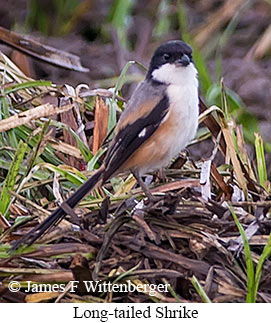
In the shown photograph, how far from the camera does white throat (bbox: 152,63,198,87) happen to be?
336 cm

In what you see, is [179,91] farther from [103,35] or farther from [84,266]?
[103,35]

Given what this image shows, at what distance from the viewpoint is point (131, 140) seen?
3.29 metres

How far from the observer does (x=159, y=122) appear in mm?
3301

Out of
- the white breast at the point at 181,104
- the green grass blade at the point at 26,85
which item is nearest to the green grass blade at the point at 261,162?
the white breast at the point at 181,104

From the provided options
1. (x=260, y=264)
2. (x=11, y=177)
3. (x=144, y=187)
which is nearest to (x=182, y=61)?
(x=144, y=187)

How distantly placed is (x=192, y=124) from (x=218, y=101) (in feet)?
7.00

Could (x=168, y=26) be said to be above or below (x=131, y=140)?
above

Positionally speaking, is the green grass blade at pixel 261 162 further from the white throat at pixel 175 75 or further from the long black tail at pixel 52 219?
the long black tail at pixel 52 219

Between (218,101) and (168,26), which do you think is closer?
(218,101)

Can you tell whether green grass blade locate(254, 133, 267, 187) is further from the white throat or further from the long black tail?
the long black tail

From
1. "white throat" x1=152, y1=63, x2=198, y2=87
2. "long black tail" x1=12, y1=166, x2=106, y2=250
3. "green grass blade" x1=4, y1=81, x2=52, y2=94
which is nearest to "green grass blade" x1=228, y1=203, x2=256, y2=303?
"long black tail" x1=12, y1=166, x2=106, y2=250

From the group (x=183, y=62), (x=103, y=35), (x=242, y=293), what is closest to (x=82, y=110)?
(x=183, y=62)

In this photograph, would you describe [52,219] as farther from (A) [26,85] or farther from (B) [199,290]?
(A) [26,85]

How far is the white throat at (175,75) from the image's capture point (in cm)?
336
